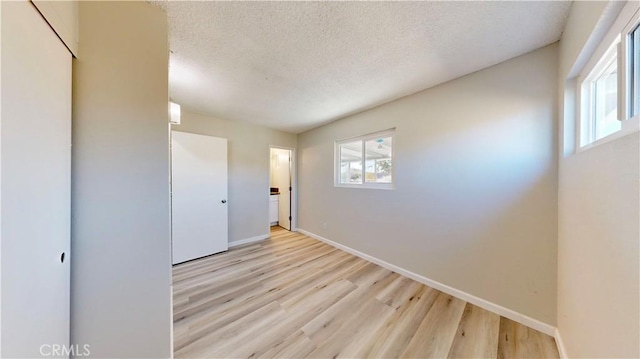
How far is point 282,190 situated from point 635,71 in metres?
4.62

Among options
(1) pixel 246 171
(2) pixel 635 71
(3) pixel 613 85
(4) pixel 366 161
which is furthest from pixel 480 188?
(1) pixel 246 171

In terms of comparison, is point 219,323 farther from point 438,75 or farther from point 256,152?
point 438,75

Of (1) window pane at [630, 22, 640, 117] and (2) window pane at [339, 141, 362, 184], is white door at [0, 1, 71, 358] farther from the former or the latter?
(2) window pane at [339, 141, 362, 184]

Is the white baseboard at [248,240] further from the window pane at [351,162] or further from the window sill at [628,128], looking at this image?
the window sill at [628,128]

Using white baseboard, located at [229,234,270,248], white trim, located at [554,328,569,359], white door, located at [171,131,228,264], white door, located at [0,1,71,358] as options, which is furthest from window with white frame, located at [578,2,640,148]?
white baseboard, located at [229,234,270,248]

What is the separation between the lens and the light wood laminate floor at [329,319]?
1376mm

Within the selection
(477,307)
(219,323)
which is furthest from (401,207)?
(219,323)

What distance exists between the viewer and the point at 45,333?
2.59 ft

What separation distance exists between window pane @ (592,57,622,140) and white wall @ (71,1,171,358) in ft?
8.14

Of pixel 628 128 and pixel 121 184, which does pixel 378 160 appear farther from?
pixel 121 184

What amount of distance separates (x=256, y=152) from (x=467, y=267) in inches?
140

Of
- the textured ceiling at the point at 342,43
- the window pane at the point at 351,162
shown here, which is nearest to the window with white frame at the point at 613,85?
the textured ceiling at the point at 342,43

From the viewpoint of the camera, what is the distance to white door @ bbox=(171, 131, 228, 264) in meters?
2.78

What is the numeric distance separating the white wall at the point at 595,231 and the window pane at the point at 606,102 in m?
0.13
